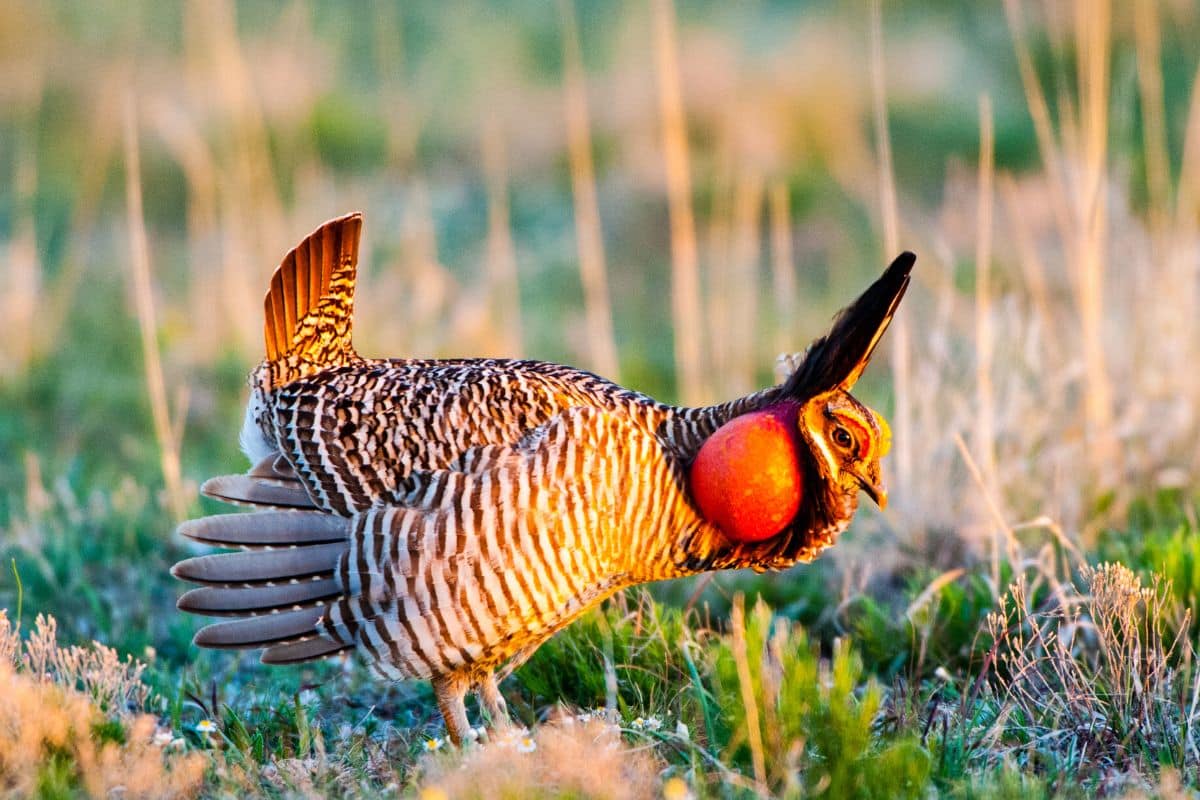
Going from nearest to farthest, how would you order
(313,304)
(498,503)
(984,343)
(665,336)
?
(498,503), (313,304), (984,343), (665,336)

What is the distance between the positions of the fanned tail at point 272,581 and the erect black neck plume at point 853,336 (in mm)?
1433

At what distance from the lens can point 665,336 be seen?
927 centimetres

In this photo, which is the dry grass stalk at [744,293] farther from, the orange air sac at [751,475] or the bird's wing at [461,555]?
the bird's wing at [461,555]

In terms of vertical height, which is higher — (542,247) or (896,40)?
(896,40)

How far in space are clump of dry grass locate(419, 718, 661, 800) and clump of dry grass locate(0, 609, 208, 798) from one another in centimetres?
67

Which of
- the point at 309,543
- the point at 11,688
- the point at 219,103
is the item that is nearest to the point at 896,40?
the point at 219,103

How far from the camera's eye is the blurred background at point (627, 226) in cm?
553

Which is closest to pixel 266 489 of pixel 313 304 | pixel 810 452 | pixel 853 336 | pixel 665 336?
pixel 313 304

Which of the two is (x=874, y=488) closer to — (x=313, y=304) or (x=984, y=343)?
(x=984, y=343)

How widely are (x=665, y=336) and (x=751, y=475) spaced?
208 inches

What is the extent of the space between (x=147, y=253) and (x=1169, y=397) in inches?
270

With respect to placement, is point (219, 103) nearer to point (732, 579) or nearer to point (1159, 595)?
point (732, 579)

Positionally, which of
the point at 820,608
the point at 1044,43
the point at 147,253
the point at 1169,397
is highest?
the point at 1044,43

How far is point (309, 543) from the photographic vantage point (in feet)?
13.4
